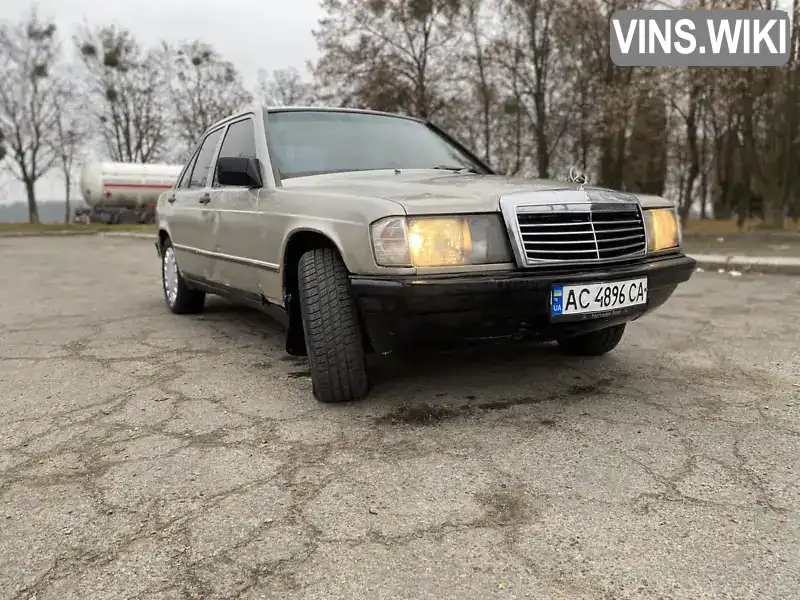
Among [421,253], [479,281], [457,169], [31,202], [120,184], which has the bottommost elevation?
[479,281]

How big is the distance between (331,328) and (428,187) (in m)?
0.74

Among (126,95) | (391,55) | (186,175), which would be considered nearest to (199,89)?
(126,95)

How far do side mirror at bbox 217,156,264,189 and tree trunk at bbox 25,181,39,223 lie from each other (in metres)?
35.3

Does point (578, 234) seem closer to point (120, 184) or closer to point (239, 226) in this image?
point (239, 226)

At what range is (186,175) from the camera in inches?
201

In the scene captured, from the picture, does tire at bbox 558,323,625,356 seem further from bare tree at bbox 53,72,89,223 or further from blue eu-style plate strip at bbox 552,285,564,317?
bare tree at bbox 53,72,89,223

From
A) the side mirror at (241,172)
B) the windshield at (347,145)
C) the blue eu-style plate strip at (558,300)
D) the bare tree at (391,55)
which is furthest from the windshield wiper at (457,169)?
the bare tree at (391,55)

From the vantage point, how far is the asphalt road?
5.19 feet

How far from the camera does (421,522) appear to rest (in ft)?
6.00

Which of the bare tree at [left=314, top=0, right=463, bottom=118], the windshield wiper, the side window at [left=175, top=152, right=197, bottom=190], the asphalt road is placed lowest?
the asphalt road

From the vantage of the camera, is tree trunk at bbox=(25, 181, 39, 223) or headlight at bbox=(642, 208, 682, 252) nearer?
headlight at bbox=(642, 208, 682, 252)

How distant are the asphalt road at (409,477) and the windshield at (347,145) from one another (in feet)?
3.62

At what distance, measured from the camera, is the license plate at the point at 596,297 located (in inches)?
98.2

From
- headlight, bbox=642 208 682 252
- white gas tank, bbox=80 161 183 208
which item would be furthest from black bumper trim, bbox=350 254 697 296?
white gas tank, bbox=80 161 183 208
